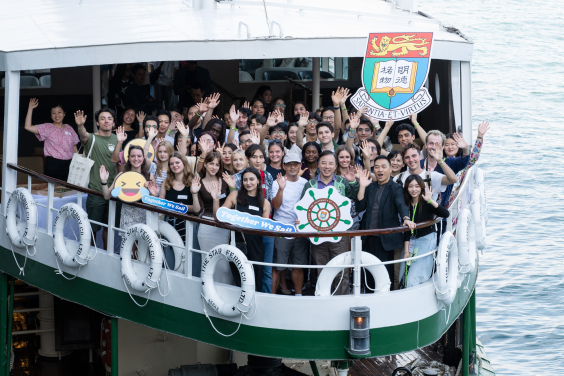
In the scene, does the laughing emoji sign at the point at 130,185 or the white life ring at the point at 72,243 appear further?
the white life ring at the point at 72,243

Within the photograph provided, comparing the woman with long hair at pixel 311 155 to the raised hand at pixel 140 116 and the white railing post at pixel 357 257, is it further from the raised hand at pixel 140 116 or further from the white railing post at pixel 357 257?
the raised hand at pixel 140 116

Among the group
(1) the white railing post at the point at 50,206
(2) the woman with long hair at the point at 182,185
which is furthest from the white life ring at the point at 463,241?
(1) the white railing post at the point at 50,206

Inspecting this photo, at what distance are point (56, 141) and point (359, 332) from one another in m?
4.13

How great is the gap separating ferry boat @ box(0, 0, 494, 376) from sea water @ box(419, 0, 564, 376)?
5.31m

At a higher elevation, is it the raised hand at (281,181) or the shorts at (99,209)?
the raised hand at (281,181)

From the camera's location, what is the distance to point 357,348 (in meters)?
6.53

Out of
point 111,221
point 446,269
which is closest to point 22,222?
point 111,221

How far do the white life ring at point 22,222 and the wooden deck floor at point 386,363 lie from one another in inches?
216

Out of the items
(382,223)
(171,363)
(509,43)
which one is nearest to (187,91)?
(171,363)

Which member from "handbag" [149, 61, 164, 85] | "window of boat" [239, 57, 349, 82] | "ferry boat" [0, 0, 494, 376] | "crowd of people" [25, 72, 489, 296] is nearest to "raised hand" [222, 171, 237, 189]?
"crowd of people" [25, 72, 489, 296]

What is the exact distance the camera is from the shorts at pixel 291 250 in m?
6.84

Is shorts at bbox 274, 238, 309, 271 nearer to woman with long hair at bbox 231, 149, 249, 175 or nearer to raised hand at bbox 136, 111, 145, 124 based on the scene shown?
woman with long hair at bbox 231, 149, 249, 175

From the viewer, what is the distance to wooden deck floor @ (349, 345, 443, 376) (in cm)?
1166

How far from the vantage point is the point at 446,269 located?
6996mm
